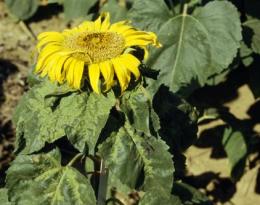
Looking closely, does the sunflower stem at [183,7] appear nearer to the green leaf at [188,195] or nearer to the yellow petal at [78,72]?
the green leaf at [188,195]

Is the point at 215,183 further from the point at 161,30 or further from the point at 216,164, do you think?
the point at 161,30

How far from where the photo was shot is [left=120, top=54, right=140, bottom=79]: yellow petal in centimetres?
157

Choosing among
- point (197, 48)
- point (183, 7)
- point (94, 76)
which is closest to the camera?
point (94, 76)

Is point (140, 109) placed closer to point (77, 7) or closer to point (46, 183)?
point (46, 183)

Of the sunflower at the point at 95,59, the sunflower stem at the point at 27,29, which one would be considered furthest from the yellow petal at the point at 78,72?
the sunflower stem at the point at 27,29

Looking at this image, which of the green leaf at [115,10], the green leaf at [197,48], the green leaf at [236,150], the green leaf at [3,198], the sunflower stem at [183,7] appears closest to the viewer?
the green leaf at [3,198]

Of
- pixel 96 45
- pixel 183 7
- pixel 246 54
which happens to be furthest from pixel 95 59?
pixel 246 54

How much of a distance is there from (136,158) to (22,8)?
2427 millimetres

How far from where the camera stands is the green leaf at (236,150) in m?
3.04

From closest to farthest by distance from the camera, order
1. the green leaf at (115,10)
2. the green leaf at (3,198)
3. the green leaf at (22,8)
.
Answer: the green leaf at (3,198) < the green leaf at (115,10) < the green leaf at (22,8)

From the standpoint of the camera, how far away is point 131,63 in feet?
5.17

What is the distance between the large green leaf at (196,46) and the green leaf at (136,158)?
89cm

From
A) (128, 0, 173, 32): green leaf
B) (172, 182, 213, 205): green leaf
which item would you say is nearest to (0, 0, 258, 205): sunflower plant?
(172, 182, 213, 205): green leaf

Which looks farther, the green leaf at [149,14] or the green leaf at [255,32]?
the green leaf at [255,32]
